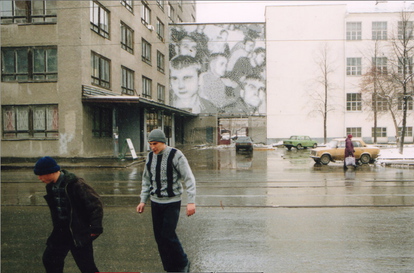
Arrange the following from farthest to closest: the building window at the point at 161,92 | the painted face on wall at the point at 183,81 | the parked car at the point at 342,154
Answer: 1. the painted face on wall at the point at 183,81
2. the building window at the point at 161,92
3. the parked car at the point at 342,154

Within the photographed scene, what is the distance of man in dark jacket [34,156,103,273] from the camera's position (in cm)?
346

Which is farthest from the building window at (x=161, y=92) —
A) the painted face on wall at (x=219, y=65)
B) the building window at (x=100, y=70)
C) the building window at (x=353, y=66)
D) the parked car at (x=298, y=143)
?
the building window at (x=353, y=66)

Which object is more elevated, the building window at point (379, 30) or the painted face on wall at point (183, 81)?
the building window at point (379, 30)

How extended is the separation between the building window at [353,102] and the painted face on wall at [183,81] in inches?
745

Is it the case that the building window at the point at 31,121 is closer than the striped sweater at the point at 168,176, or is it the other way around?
the striped sweater at the point at 168,176

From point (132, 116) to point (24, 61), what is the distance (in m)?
8.93

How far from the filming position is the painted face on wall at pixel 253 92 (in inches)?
1698

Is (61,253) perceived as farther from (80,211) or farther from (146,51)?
(146,51)

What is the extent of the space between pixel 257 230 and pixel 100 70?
19857mm

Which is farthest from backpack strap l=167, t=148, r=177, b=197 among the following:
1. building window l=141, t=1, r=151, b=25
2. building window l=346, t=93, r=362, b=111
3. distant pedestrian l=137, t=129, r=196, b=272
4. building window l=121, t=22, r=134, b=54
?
building window l=346, t=93, r=362, b=111

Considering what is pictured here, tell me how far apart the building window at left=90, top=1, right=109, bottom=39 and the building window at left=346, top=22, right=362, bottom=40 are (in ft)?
99.7

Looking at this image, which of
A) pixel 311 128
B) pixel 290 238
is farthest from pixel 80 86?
pixel 311 128

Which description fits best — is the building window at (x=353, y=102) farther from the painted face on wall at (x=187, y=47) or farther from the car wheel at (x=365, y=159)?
the car wheel at (x=365, y=159)

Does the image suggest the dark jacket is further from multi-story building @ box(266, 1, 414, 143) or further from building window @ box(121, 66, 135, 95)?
multi-story building @ box(266, 1, 414, 143)
